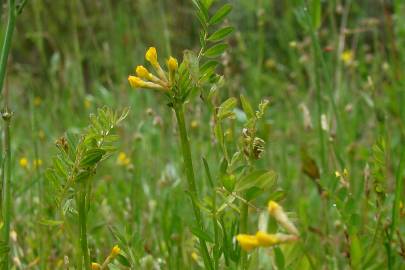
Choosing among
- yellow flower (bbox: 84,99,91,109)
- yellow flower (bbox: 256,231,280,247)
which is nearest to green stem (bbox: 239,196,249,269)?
yellow flower (bbox: 256,231,280,247)

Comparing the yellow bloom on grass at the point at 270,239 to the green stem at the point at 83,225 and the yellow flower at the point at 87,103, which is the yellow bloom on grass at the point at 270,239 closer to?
the green stem at the point at 83,225

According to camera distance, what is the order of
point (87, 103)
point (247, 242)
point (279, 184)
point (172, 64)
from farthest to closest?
1. point (87, 103)
2. point (279, 184)
3. point (172, 64)
4. point (247, 242)

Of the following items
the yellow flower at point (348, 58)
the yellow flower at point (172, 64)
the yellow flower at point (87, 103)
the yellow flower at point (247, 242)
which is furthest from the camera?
the yellow flower at point (87, 103)

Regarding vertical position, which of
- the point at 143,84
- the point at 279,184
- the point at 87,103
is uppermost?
the point at 87,103

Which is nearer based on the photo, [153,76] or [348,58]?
[153,76]

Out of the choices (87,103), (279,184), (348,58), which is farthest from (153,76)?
(87,103)

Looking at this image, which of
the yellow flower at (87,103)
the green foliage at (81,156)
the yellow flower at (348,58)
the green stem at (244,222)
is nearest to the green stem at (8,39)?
the green foliage at (81,156)

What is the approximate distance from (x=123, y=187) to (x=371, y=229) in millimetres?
726

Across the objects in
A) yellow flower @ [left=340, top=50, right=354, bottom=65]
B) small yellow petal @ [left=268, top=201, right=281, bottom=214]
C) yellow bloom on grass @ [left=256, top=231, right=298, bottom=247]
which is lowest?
yellow bloom on grass @ [left=256, top=231, right=298, bottom=247]

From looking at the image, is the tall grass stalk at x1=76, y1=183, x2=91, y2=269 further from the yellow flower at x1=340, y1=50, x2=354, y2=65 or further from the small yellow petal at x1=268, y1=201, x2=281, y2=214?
the yellow flower at x1=340, y1=50, x2=354, y2=65

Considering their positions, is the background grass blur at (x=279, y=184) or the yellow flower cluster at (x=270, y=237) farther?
the background grass blur at (x=279, y=184)

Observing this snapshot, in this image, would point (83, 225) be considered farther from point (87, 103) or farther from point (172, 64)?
point (87, 103)

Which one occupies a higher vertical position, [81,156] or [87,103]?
[87,103]

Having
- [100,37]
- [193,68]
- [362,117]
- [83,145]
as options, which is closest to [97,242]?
[83,145]
